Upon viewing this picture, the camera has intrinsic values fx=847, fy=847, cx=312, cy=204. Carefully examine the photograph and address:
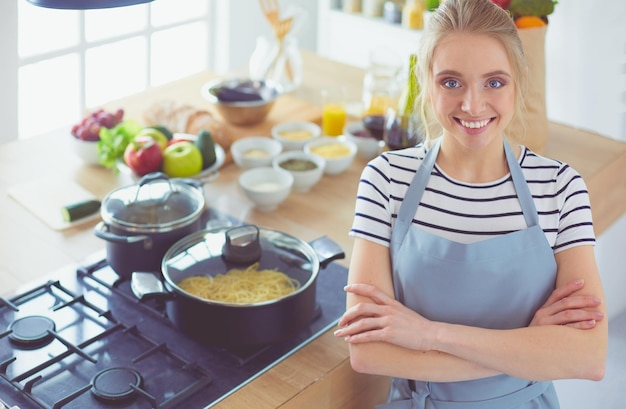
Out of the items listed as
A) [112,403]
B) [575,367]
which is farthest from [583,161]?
[112,403]

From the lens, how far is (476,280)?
1.64 meters

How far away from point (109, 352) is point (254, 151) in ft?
3.23

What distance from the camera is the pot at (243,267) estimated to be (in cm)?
168

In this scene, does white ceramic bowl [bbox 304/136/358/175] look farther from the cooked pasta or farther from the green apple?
the cooked pasta

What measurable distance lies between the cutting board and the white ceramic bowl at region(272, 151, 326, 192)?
1.77 ft

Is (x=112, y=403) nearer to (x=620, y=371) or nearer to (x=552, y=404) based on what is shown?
(x=552, y=404)

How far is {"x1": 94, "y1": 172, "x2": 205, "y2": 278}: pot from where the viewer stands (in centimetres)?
189

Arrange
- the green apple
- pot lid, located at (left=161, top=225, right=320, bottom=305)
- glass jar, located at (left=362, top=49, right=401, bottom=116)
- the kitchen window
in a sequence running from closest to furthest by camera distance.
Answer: pot lid, located at (left=161, top=225, right=320, bottom=305), the green apple, glass jar, located at (left=362, top=49, right=401, bottom=116), the kitchen window

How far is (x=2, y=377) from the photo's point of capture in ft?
5.31

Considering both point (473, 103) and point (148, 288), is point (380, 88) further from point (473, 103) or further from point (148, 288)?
point (148, 288)

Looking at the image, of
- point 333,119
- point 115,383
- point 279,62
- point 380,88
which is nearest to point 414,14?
point 279,62

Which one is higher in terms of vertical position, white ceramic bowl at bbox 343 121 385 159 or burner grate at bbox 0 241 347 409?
white ceramic bowl at bbox 343 121 385 159

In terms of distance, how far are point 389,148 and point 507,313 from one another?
3.16 ft

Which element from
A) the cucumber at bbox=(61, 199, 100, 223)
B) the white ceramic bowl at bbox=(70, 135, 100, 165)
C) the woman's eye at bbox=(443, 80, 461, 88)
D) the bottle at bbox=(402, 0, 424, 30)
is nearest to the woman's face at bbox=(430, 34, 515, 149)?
the woman's eye at bbox=(443, 80, 461, 88)
